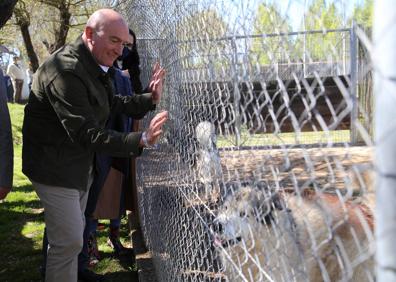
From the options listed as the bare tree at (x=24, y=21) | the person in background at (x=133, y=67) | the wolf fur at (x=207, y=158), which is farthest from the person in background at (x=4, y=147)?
the bare tree at (x=24, y=21)

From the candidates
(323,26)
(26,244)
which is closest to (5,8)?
(26,244)

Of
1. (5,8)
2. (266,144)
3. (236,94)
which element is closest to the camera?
(266,144)

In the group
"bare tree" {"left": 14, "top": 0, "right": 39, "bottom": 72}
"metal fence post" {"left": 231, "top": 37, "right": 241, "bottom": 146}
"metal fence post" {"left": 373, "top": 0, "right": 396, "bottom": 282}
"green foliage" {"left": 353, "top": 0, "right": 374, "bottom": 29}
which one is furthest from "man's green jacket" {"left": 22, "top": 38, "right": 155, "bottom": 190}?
"bare tree" {"left": 14, "top": 0, "right": 39, "bottom": 72}

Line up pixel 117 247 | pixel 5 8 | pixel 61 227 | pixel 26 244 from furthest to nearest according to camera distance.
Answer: pixel 26 244
pixel 117 247
pixel 5 8
pixel 61 227

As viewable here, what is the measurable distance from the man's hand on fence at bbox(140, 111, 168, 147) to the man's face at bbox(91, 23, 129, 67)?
64 cm

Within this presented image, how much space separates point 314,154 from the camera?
1451 mm

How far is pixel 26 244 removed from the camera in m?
5.66

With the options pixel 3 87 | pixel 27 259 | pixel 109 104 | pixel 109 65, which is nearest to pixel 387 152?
pixel 109 65

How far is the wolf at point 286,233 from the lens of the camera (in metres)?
1.62

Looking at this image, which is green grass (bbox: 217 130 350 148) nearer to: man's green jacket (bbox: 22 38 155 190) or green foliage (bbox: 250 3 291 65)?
green foliage (bbox: 250 3 291 65)

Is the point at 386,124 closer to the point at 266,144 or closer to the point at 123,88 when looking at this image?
the point at 266,144

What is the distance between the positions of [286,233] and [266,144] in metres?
0.36

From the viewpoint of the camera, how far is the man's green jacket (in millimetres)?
2672

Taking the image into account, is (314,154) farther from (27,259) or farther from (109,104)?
(27,259)
